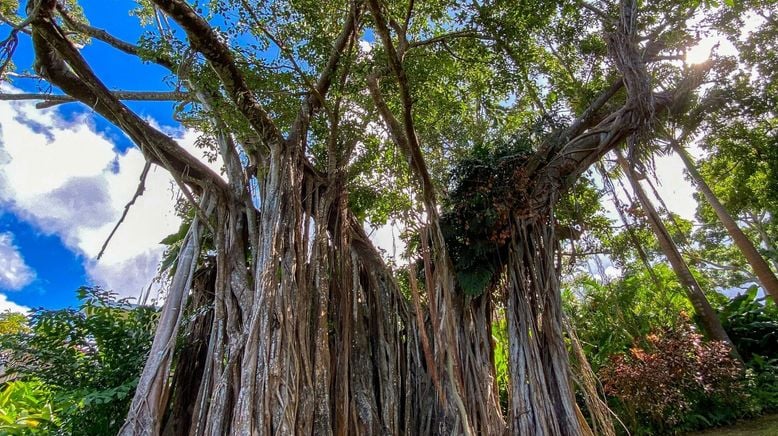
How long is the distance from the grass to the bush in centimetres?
9

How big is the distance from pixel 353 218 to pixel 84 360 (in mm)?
1782

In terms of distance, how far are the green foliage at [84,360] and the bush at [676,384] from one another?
3.32 m

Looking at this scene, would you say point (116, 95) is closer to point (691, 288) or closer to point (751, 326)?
point (691, 288)

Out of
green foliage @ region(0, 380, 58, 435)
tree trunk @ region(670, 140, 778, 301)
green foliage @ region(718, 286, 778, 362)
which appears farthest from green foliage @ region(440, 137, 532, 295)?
green foliage @ region(718, 286, 778, 362)

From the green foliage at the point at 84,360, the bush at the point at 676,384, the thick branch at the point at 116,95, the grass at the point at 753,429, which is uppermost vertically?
the thick branch at the point at 116,95

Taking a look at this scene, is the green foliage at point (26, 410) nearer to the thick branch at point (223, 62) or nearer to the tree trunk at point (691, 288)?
the thick branch at point (223, 62)

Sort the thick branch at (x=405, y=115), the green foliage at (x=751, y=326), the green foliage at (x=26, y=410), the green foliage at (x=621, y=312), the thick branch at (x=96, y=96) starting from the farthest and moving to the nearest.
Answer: the green foliage at (x=751, y=326) < the green foliage at (x=621, y=312) < the green foliage at (x=26, y=410) < the thick branch at (x=96, y=96) < the thick branch at (x=405, y=115)

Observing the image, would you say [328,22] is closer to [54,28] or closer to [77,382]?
[54,28]

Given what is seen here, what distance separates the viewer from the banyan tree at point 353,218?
1945 mm

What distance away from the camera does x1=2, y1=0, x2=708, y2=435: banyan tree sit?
195cm

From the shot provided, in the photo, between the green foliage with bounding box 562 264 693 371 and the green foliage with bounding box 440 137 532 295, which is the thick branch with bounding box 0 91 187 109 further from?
the green foliage with bounding box 562 264 693 371

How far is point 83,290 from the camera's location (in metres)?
2.33

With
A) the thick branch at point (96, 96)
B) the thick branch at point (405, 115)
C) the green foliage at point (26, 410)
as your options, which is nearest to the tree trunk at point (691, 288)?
the thick branch at point (405, 115)

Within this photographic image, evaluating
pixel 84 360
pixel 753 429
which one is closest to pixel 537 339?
pixel 753 429
